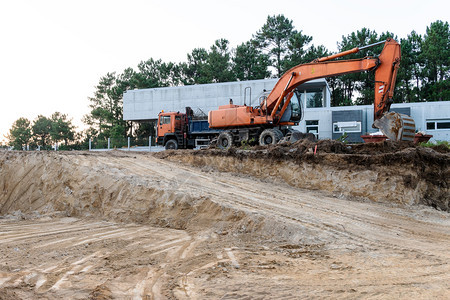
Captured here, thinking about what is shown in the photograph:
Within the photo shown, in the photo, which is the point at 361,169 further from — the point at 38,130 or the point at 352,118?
the point at 38,130

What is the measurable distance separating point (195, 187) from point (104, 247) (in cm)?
328

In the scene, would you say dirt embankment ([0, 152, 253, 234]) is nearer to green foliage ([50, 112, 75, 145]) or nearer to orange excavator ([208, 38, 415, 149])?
orange excavator ([208, 38, 415, 149])

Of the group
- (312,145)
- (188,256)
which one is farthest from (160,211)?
(312,145)

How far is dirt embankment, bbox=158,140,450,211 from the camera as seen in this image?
29.5ft

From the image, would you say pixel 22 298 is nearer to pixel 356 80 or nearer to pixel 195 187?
pixel 195 187

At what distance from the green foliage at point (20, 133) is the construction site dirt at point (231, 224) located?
182ft

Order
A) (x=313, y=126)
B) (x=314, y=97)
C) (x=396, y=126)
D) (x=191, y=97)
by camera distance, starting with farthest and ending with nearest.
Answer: (x=191, y=97), (x=314, y=97), (x=313, y=126), (x=396, y=126)

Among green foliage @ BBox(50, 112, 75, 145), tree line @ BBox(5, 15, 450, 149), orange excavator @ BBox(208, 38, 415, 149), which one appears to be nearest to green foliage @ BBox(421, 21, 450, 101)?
tree line @ BBox(5, 15, 450, 149)

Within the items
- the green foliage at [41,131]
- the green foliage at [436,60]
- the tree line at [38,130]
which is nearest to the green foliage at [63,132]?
the tree line at [38,130]

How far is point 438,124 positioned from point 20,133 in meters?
61.5

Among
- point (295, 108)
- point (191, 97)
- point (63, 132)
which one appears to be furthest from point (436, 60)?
point (63, 132)

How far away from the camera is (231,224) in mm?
6969

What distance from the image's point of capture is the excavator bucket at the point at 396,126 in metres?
10.4

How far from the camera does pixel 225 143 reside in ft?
51.0
